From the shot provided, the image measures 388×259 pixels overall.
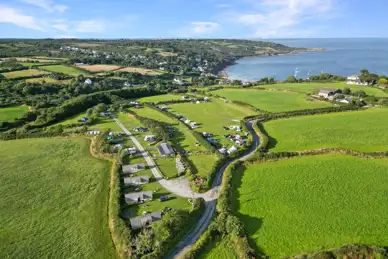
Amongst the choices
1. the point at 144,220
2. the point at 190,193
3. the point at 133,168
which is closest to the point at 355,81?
the point at 190,193

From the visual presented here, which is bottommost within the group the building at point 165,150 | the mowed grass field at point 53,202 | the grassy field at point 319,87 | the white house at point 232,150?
the mowed grass field at point 53,202

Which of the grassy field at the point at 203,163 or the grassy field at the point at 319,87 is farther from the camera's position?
the grassy field at the point at 319,87

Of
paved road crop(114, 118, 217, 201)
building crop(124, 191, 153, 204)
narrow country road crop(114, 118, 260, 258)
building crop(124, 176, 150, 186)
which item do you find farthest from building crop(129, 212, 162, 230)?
building crop(124, 176, 150, 186)

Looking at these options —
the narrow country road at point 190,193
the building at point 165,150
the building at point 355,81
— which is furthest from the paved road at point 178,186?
the building at point 355,81

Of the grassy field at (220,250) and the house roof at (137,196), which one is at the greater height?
the house roof at (137,196)

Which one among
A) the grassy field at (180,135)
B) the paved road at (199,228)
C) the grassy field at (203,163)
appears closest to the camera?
→ the paved road at (199,228)

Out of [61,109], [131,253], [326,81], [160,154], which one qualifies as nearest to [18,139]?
[61,109]

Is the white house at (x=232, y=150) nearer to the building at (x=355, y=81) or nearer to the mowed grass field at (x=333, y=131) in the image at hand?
the mowed grass field at (x=333, y=131)

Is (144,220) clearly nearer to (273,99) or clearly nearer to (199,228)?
(199,228)
